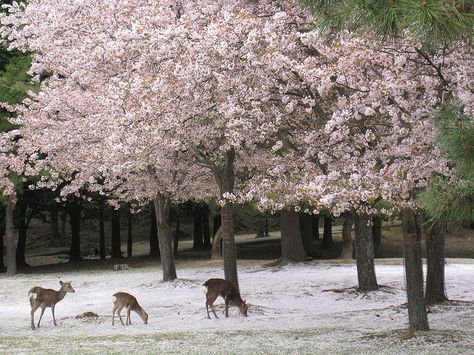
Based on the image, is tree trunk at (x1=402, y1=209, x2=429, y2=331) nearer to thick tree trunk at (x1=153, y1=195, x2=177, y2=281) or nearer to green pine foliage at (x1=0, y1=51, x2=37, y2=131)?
thick tree trunk at (x1=153, y1=195, x2=177, y2=281)

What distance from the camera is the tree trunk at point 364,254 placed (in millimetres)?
18328

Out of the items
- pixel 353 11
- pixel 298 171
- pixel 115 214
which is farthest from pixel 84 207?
pixel 353 11

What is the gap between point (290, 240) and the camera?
28.2 meters

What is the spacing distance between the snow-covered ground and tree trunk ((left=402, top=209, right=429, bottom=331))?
0.31 m

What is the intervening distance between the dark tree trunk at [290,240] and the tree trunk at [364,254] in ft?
29.0

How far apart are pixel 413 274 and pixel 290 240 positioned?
16.2 metres

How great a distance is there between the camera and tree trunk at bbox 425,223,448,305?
16.0 m

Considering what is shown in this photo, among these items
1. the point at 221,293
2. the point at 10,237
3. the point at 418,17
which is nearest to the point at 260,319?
the point at 221,293

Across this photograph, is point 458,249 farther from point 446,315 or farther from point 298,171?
point 298,171

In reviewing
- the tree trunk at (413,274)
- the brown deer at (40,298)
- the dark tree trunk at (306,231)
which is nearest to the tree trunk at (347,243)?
the dark tree trunk at (306,231)

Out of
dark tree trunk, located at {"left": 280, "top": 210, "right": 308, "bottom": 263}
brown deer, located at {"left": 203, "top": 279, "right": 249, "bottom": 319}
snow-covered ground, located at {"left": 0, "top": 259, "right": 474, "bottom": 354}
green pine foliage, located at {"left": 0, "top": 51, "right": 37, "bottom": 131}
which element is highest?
green pine foliage, located at {"left": 0, "top": 51, "right": 37, "bottom": 131}

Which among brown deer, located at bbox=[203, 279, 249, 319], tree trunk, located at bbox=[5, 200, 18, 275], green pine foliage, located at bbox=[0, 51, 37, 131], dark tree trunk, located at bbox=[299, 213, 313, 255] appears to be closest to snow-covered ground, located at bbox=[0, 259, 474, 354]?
brown deer, located at bbox=[203, 279, 249, 319]

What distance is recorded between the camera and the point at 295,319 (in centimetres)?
1538

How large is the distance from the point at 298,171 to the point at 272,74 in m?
2.08
